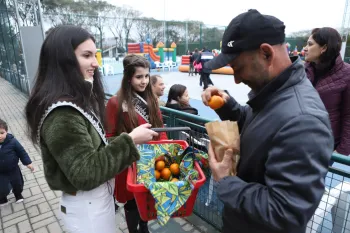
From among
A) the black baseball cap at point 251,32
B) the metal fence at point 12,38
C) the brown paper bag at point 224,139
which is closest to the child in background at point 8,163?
the brown paper bag at point 224,139

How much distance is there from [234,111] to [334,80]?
1741mm

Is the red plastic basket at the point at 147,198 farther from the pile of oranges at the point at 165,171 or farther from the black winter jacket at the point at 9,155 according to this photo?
the black winter jacket at the point at 9,155

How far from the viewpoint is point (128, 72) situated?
2.52 meters

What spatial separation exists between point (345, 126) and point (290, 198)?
229 centimetres

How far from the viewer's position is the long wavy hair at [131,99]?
7.73 feet

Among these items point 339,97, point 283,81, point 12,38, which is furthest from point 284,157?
point 12,38

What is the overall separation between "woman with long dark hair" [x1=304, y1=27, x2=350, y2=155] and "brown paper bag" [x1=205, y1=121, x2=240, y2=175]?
198cm

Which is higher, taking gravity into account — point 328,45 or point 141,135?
point 328,45

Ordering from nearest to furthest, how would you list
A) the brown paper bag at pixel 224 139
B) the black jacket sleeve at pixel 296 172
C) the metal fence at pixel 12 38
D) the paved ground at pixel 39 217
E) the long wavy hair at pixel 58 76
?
the black jacket sleeve at pixel 296 172 < the brown paper bag at pixel 224 139 < the long wavy hair at pixel 58 76 < the paved ground at pixel 39 217 < the metal fence at pixel 12 38

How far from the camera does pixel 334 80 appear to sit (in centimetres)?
266

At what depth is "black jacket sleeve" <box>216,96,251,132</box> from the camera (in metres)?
1.60

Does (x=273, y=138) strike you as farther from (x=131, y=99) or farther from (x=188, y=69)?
(x=188, y=69)

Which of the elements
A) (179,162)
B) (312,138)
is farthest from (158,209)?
(312,138)

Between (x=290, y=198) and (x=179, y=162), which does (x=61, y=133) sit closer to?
(x=179, y=162)
